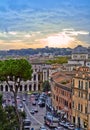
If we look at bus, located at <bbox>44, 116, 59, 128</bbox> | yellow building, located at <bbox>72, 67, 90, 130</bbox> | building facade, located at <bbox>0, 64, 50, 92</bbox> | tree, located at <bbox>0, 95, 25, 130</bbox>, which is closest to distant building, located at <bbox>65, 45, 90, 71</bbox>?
building facade, located at <bbox>0, 64, 50, 92</bbox>

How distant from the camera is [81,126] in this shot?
223 feet

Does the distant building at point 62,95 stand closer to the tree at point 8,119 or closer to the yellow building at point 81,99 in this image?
the yellow building at point 81,99

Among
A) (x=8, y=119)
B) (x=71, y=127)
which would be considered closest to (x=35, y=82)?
(x=71, y=127)

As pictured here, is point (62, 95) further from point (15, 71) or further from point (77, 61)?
point (77, 61)

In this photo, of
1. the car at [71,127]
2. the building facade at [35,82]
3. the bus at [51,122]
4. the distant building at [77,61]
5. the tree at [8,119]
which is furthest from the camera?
the distant building at [77,61]

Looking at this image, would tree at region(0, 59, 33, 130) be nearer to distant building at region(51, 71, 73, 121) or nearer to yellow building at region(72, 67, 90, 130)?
yellow building at region(72, 67, 90, 130)

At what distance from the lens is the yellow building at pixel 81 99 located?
65938mm

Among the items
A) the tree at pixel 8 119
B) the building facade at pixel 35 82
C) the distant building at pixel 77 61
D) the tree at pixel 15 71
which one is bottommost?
the building facade at pixel 35 82

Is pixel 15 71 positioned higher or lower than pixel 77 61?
higher

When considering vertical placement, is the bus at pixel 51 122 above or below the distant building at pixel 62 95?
below

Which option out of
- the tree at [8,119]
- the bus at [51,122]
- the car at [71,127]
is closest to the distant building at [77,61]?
the bus at [51,122]

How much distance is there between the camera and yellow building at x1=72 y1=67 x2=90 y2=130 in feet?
216

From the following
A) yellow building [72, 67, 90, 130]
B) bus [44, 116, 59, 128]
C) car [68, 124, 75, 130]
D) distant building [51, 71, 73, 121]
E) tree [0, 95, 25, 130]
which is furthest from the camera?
distant building [51, 71, 73, 121]

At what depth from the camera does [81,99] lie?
226 ft
